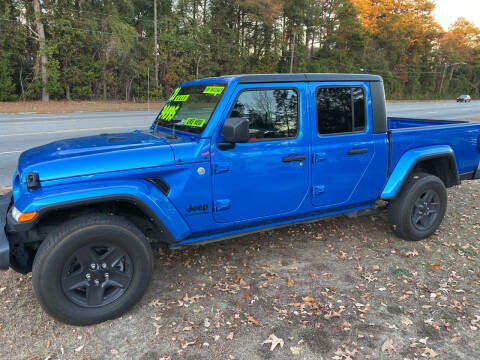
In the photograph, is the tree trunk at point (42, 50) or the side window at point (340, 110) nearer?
the side window at point (340, 110)

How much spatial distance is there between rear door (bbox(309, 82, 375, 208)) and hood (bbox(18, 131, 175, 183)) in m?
1.58

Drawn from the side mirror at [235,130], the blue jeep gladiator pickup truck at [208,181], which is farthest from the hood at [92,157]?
the side mirror at [235,130]

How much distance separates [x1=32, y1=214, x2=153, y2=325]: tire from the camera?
9.12ft

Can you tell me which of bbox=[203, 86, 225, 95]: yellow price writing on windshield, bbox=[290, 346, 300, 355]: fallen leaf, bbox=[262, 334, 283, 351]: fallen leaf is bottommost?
bbox=[290, 346, 300, 355]: fallen leaf

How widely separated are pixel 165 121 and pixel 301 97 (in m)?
1.48

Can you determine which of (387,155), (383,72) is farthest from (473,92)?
(387,155)

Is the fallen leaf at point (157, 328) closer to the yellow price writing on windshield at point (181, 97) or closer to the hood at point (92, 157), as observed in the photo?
the hood at point (92, 157)

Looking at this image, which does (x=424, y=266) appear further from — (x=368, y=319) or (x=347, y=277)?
(x=368, y=319)

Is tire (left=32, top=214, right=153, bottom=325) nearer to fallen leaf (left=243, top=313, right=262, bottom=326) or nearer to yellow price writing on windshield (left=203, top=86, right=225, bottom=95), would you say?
fallen leaf (left=243, top=313, right=262, bottom=326)

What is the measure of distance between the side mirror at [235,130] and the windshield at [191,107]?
28 centimetres

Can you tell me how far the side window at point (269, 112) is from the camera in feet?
11.6

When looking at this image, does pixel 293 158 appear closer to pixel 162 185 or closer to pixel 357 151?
pixel 357 151

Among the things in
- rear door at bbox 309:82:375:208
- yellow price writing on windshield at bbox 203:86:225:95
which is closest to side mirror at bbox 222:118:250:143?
yellow price writing on windshield at bbox 203:86:225:95

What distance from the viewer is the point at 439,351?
9.23 feet
